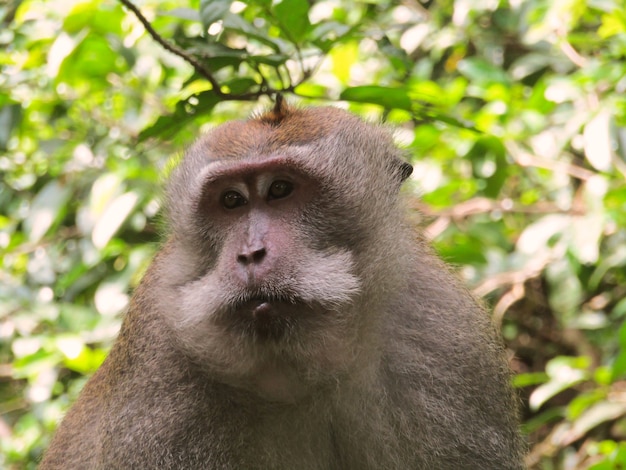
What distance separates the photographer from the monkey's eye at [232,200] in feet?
8.73

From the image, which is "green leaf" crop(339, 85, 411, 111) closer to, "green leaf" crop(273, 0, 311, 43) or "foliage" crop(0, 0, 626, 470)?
"green leaf" crop(273, 0, 311, 43)

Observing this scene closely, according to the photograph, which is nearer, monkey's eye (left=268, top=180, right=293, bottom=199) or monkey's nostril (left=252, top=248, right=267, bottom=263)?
monkey's nostril (left=252, top=248, right=267, bottom=263)

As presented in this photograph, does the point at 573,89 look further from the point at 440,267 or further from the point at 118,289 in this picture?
the point at 118,289

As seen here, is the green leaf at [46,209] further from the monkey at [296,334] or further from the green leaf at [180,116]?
the green leaf at [180,116]

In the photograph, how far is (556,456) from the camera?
19.1 ft

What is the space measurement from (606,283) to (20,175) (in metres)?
4.39

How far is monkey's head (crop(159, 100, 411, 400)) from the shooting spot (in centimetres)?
238

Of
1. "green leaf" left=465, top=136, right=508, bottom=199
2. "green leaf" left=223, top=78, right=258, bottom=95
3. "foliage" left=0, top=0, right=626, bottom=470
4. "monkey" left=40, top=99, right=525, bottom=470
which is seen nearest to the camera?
"monkey" left=40, top=99, right=525, bottom=470

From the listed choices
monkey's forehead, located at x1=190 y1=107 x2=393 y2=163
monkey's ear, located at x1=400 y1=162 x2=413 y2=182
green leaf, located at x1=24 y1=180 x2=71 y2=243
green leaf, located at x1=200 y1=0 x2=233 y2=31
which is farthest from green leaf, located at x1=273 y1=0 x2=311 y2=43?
→ green leaf, located at x1=24 y1=180 x2=71 y2=243

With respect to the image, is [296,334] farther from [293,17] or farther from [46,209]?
[46,209]

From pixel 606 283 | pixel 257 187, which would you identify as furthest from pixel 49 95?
pixel 606 283

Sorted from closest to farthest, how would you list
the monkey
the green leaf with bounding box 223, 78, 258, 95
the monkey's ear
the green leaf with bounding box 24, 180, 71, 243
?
the monkey < the green leaf with bounding box 223, 78, 258, 95 < the monkey's ear < the green leaf with bounding box 24, 180, 71, 243

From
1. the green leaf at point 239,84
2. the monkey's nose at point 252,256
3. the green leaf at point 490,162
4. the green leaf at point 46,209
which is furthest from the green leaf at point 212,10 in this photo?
the green leaf at point 46,209

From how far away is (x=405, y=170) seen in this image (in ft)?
10.1
